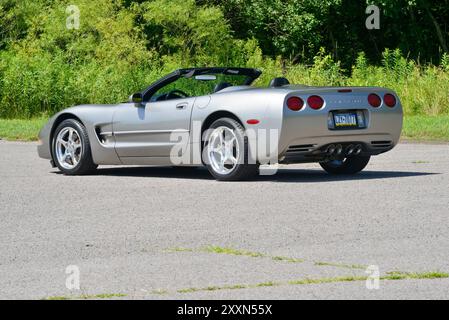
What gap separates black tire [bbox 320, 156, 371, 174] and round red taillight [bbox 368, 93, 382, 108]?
97 cm

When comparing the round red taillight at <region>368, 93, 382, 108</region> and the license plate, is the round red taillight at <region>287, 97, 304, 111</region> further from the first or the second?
the round red taillight at <region>368, 93, 382, 108</region>

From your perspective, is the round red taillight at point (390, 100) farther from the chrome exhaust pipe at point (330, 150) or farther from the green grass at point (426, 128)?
the green grass at point (426, 128)

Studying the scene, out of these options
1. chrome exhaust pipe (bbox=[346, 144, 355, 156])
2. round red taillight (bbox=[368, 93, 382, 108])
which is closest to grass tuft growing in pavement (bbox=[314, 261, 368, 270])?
chrome exhaust pipe (bbox=[346, 144, 355, 156])

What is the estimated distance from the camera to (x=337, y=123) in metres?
12.3

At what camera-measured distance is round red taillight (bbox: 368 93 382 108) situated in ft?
41.3

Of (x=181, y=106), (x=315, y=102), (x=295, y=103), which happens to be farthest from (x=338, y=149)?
(x=181, y=106)

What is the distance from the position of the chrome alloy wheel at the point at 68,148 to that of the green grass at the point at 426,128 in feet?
25.0

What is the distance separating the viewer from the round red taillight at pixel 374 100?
12.6 meters

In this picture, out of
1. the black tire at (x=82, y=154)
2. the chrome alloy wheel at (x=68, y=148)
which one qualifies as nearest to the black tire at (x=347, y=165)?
the black tire at (x=82, y=154)

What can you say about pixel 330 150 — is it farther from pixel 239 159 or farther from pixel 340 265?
pixel 340 265

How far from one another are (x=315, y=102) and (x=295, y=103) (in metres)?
0.26
